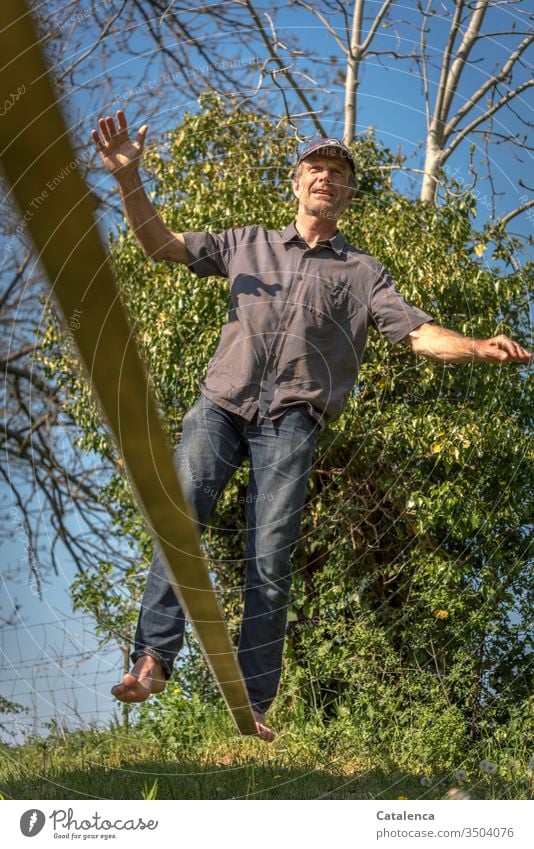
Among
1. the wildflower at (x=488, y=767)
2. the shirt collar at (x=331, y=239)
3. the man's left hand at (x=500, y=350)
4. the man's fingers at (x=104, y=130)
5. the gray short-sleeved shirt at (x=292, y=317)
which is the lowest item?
the wildflower at (x=488, y=767)

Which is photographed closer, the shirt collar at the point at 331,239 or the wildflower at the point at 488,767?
the shirt collar at the point at 331,239

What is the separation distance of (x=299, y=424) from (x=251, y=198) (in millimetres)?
1825

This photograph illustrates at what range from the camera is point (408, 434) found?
201 inches

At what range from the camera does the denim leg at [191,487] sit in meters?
3.70

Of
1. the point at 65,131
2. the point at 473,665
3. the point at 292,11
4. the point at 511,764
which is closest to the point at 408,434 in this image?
the point at 473,665

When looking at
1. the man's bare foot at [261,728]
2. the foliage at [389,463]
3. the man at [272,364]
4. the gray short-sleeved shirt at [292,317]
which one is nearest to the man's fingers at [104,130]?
the man at [272,364]

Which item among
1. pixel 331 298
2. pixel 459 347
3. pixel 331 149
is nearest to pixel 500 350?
pixel 459 347

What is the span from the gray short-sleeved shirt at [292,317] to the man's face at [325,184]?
0.12 m

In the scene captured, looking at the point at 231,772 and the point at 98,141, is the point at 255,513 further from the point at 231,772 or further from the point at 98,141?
the point at 98,141

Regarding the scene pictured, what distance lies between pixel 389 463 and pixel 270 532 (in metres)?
1.67

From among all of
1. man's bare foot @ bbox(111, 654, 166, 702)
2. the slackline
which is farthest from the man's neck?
man's bare foot @ bbox(111, 654, 166, 702)

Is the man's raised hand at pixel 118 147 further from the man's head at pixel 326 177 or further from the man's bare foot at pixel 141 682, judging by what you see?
the man's bare foot at pixel 141 682

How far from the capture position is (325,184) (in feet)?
13.0
